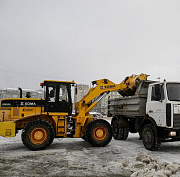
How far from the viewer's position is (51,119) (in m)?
8.12

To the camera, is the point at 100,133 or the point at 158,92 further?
the point at 100,133

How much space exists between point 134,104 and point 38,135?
4210 mm

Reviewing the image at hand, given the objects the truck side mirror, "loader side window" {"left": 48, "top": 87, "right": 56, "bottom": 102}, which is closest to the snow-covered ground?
the truck side mirror

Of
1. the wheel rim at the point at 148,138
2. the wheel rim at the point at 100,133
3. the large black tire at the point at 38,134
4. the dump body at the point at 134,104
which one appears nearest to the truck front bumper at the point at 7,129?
the large black tire at the point at 38,134

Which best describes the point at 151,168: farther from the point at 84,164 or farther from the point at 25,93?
the point at 25,93

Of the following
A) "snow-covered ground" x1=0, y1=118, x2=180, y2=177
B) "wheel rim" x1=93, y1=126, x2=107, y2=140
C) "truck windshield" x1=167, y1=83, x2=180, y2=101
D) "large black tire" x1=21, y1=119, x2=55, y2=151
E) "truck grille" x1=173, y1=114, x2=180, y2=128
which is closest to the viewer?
"snow-covered ground" x1=0, y1=118, x2=180, y2=177

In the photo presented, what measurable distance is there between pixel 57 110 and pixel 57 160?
2.52 metres

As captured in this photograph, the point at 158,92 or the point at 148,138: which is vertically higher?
the point at 158,92

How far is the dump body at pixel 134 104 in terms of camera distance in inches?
323

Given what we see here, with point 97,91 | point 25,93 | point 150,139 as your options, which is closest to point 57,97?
point 97,91

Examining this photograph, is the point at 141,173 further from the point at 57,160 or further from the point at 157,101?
the point at 157,101

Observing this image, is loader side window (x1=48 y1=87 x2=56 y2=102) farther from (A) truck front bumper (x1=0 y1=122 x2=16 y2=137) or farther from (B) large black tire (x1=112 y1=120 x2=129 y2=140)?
(B) large black tire (x1=112 y1=120 x2=129 y2=140)

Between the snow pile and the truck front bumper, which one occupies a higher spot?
the truck front bumper

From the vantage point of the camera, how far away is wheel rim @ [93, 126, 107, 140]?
27.2ft
